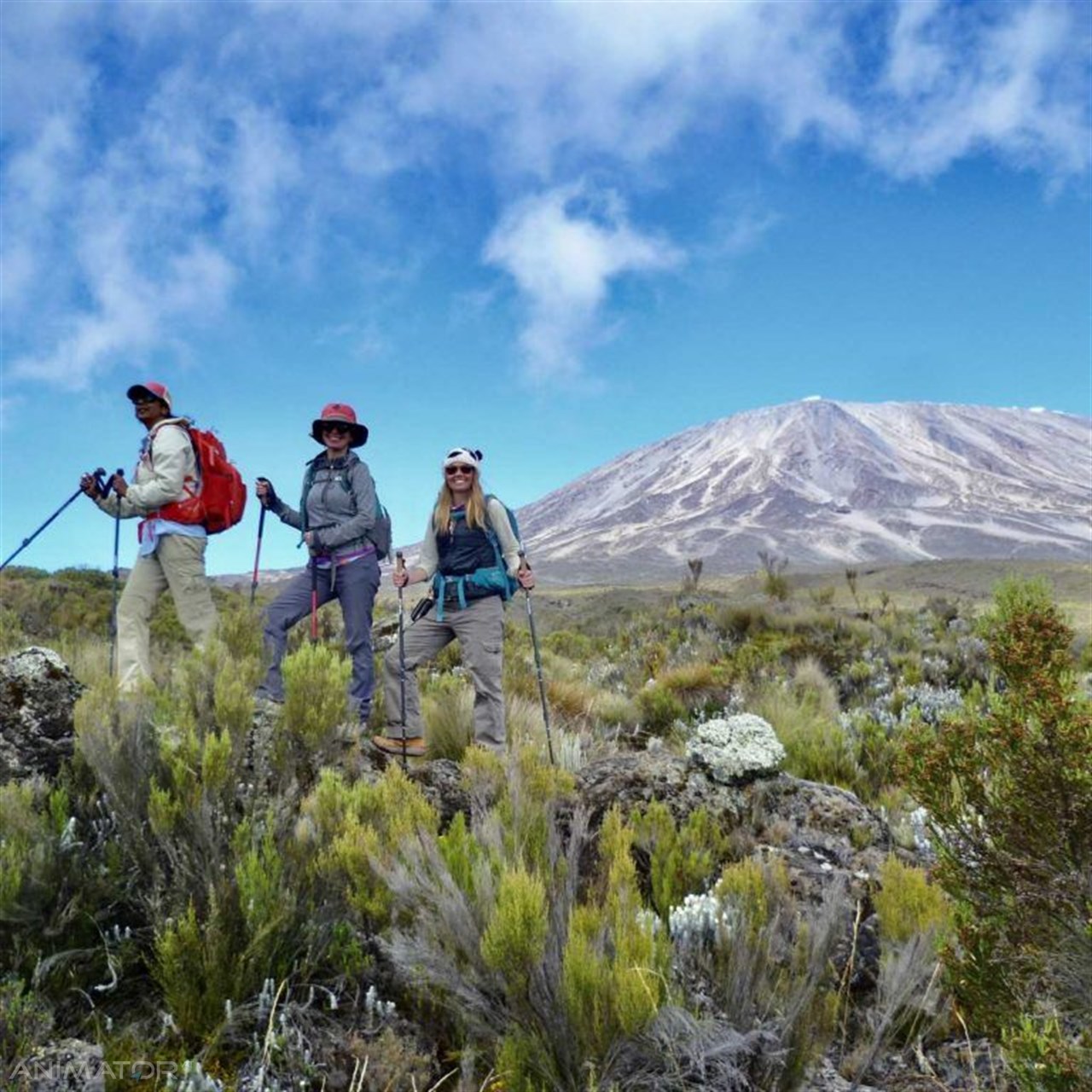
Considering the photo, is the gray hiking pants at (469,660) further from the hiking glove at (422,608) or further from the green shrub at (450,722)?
the green shrub at (450,722)

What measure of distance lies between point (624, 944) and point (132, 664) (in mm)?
4422

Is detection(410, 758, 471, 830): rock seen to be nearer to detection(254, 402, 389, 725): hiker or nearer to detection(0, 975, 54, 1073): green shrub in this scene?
detection(254, 402, 389, 725): hiker

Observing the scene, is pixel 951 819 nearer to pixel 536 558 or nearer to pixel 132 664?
pixel 132 664

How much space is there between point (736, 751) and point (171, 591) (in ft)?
12.8

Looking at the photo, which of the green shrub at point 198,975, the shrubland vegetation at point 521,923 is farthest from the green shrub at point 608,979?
the green shrub at point 198,975

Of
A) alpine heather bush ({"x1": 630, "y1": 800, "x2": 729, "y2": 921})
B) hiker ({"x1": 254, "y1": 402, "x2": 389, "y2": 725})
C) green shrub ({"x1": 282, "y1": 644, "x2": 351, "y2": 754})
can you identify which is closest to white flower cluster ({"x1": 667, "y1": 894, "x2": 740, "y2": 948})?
alpine heather bush ({"x1": 630, "y1": 800, "x2": 729, "y2": 921})

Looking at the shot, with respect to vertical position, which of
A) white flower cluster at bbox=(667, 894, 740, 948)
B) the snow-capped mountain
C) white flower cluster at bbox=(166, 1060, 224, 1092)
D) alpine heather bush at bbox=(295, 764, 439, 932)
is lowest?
white flower cluster at bbox=(166, 1060, 224, 1092)

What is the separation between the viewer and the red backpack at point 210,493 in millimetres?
5578

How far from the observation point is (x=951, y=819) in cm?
213

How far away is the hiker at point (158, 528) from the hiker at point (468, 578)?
5.03ft

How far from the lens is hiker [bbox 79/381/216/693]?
5.38 metres

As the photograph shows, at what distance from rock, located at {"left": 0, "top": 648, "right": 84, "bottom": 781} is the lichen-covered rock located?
117 inches

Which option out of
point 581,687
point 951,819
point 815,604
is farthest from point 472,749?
point 815,604

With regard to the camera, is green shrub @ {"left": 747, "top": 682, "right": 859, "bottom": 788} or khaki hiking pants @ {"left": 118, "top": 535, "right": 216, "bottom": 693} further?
khaki hiking pants @ {"left": 118, "top": 535, "right": 216, "bottom": 693}
